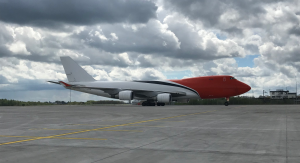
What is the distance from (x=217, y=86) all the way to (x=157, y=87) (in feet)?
33.7

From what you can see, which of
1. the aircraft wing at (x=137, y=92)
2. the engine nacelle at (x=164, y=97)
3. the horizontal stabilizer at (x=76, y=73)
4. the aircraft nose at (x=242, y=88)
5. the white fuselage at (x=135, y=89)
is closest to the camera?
the aircraft nose at (x=242, y=88)

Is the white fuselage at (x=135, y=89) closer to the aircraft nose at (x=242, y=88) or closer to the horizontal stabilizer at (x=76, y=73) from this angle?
the horizontal stabilizer at (x=76, y=73)

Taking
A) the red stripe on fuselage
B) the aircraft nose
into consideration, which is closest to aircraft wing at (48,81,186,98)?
the red stripe on fuselage

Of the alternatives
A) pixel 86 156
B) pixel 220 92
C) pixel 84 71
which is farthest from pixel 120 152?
pixel 84 71

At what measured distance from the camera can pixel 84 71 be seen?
5775cm

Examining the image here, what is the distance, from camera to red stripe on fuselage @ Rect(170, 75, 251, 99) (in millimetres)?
45844

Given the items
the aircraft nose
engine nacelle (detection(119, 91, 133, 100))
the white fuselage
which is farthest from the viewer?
engine nacelle (detection(119, 91, 133, 100))

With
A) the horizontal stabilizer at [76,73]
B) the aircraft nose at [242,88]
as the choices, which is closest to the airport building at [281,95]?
the aircraft nose at [242,88]

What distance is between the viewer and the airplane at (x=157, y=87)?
46.2 m

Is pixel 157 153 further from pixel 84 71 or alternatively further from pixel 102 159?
pixel 84 71

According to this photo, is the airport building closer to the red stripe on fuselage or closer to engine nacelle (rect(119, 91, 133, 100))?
the red stripe on fuselage

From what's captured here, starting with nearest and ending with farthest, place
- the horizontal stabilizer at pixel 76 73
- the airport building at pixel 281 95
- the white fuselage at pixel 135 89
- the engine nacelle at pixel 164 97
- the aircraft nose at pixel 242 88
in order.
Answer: the aircraft nose at pixel 242 88, the engine nacelle at pixel 164 97, the white fuselage at pixel 135 89, the horizontal stabilizer at pixel 76 73, the airport building at pixel 281 95

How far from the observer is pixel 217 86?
46.5 m

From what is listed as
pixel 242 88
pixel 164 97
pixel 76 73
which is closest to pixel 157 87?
pixel 164 97
